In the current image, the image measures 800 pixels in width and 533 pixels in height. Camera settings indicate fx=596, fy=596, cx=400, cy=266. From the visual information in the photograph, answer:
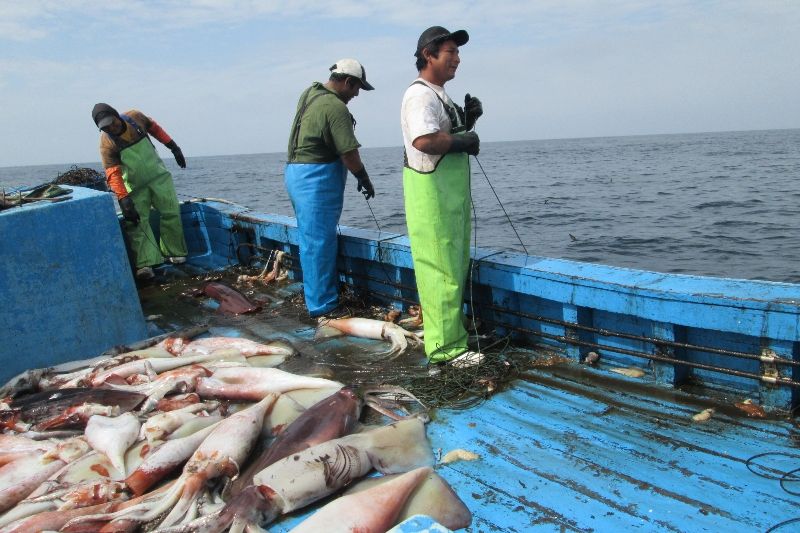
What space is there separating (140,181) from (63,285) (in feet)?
10.1

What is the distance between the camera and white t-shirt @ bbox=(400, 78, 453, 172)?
168 inches

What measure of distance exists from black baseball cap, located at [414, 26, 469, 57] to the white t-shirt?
263 mm

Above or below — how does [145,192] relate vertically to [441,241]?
above

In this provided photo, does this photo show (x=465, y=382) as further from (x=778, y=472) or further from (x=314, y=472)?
(x=778, y=472)

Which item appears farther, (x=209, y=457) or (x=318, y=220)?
(x=318, y=220)

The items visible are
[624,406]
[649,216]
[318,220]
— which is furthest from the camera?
[649,216]

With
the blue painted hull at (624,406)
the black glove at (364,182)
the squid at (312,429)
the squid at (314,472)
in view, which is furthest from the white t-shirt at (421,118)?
the squid at (314,472)

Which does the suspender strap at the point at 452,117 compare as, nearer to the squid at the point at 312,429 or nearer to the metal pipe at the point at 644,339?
the metal pipe at the point at 644,339

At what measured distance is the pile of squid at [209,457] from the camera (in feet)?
9.60

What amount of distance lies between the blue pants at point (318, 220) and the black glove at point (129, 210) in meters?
2.99

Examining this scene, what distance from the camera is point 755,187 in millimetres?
24891

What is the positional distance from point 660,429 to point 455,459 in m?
1.26

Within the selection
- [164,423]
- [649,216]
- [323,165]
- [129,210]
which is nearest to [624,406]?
[164,423]

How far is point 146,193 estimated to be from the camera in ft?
26.9
